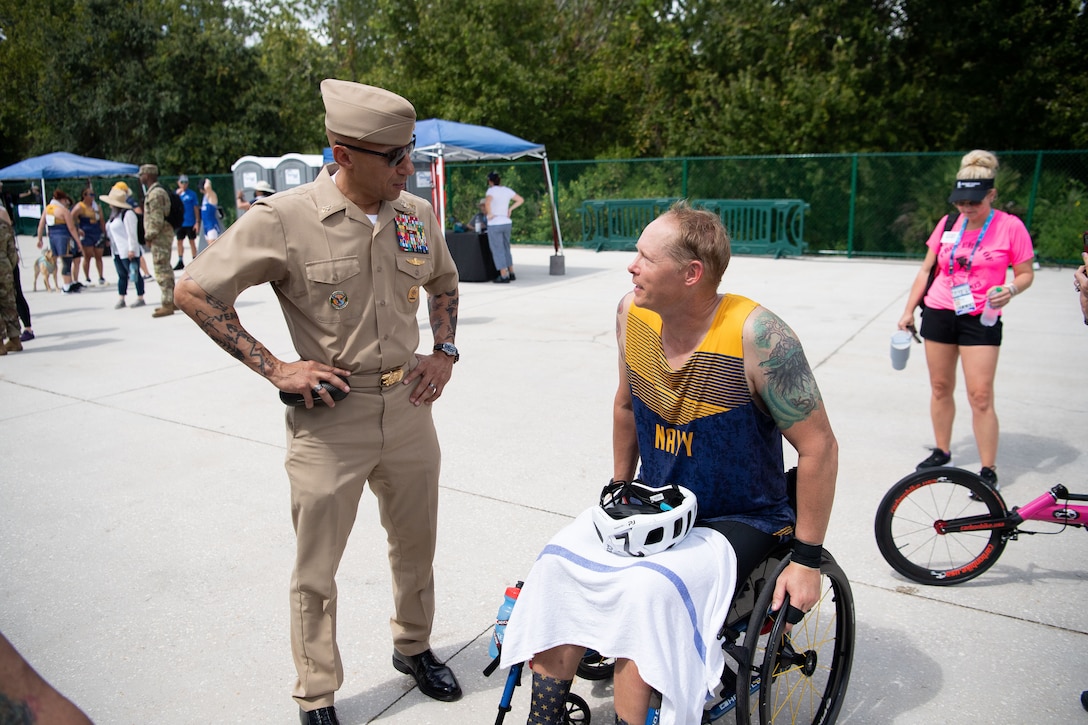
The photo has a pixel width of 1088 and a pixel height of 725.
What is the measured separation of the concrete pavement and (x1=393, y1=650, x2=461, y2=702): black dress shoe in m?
0.04

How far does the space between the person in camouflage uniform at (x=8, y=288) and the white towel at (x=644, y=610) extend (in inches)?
318

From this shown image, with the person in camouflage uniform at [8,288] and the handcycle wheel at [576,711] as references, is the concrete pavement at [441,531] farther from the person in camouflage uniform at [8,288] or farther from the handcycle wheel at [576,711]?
the person in camouflage uniform at [8,288]

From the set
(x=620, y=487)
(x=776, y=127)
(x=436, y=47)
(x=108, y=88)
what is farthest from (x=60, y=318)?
(x=108, y=88)

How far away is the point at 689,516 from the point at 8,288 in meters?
8.34

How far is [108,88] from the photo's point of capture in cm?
2948

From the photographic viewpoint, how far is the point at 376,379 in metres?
2.54

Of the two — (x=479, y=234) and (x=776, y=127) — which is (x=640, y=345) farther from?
(x=776, y=127)

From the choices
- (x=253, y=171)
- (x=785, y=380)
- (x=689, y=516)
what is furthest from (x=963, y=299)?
(x=253, y=171)

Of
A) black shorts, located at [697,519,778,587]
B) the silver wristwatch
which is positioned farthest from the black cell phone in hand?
black shorts, located at [697,519,778,587]

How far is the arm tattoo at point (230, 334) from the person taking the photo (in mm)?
2357

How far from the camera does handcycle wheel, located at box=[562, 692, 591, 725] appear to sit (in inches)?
90.5

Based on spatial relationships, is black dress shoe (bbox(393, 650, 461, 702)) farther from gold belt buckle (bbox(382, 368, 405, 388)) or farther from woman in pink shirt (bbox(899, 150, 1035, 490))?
woman in pink shirt (bbox(899, 150, 1035, 490))

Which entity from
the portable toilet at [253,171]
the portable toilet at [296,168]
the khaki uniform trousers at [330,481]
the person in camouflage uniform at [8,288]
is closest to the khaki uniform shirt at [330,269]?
the khaki uniform trousers at [330,481]

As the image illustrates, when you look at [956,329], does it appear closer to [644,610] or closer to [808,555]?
[808,555]
